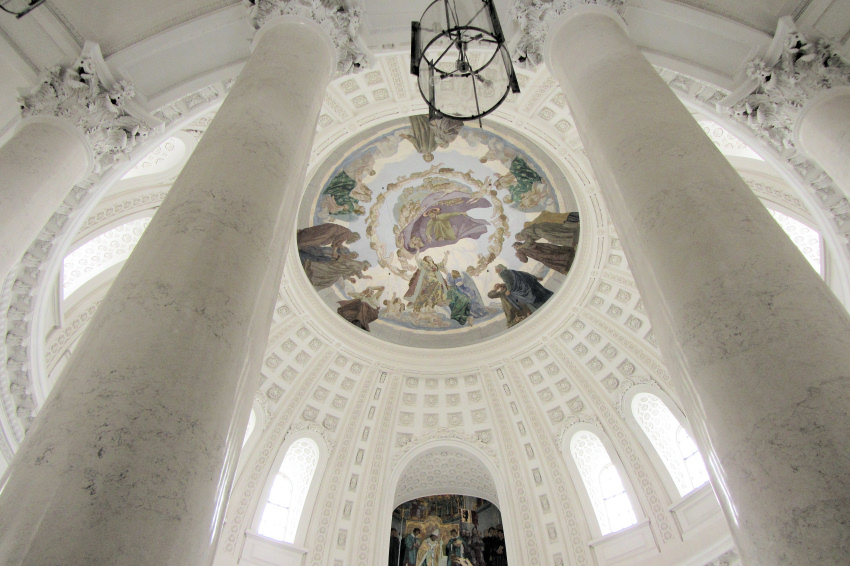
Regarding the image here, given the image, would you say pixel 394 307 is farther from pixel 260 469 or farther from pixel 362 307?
pixel 260 469

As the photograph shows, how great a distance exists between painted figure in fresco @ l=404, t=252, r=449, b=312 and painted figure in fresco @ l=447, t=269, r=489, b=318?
355 millimetres

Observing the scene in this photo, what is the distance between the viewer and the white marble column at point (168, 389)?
2.20 m

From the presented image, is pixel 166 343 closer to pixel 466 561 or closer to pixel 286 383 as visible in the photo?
pixel 286 383

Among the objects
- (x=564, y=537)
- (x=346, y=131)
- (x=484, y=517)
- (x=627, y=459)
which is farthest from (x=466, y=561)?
(x=346, y=131)

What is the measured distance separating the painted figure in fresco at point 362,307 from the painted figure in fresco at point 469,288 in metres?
2.61

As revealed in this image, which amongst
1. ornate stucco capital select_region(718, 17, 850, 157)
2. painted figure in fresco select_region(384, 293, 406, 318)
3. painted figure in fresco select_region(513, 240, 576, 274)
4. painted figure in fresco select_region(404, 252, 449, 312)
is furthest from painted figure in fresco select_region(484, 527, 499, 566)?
ornate stucco capital select_region(718, 17, 850, 157)

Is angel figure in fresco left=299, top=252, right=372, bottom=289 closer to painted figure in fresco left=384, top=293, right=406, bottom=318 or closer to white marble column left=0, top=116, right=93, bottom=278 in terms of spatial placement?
painted figure in fresco left=384, top=293, right=406, bottom=318

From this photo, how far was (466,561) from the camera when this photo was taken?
17.6 meters

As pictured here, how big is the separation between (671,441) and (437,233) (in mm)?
9658

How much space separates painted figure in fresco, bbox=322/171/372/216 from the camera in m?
17.4

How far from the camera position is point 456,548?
1786cm

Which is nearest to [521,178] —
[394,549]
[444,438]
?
[444,438]

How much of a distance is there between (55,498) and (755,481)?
3.13 meters

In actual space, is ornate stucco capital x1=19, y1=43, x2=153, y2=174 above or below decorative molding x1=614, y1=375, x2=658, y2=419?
below
